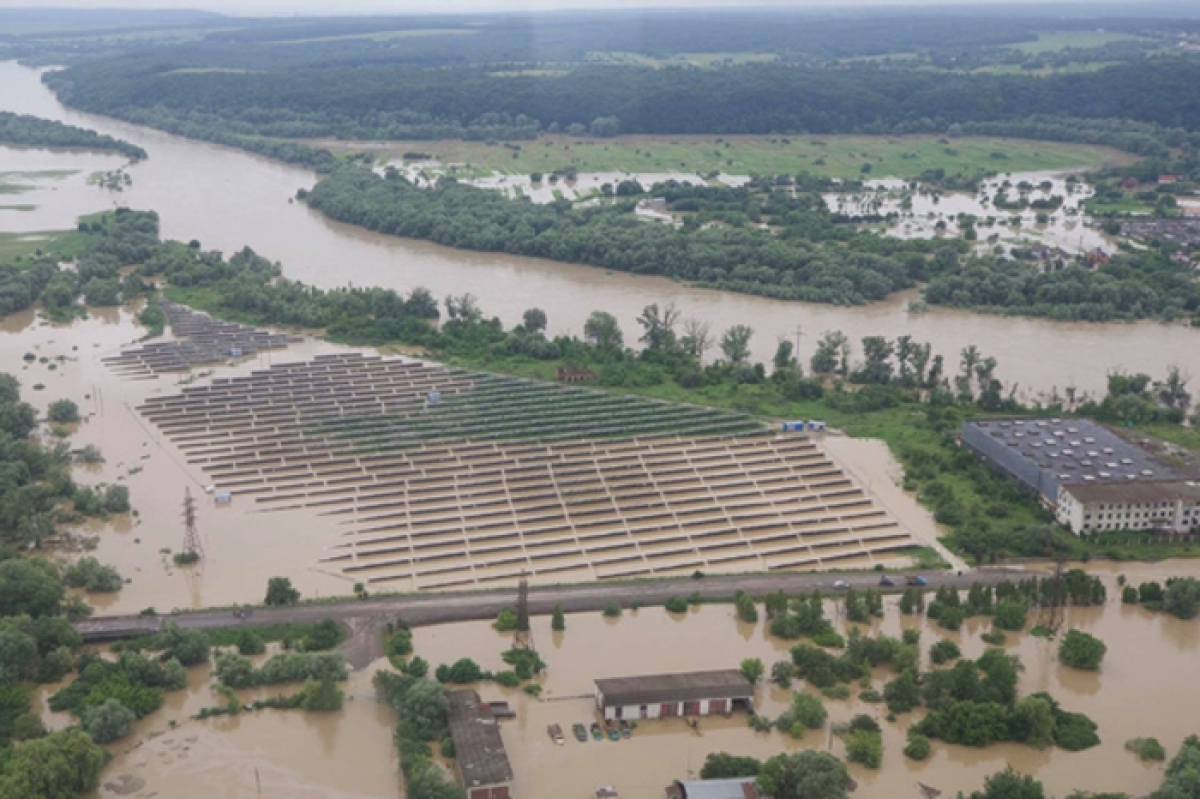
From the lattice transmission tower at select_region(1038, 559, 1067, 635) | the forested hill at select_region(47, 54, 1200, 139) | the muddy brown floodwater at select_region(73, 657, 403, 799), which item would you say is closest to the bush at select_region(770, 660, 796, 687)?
the lattice transmission tower at select_region(1038, 559, 1067, 635)

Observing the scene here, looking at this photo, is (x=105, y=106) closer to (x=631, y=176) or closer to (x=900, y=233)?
(x=631, y=176)

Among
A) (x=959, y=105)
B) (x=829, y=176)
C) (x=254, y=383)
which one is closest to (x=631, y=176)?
(x=829, y=176)

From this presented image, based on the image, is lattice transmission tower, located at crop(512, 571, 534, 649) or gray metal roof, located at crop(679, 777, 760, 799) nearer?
gray metal roof, located at crop(679, 777, 760, 799)

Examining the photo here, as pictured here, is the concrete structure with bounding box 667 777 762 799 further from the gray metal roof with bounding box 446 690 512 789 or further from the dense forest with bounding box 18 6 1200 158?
the dense forest with bounding box 18 6 1200 158

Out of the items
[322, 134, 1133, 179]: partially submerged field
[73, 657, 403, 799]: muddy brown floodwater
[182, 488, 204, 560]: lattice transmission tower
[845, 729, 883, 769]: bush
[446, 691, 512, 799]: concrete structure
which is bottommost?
[845, 729, 883, 769]: bush

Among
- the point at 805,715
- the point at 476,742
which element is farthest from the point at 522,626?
the point at 805,715

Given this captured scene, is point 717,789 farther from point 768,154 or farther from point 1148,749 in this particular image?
point 768,154

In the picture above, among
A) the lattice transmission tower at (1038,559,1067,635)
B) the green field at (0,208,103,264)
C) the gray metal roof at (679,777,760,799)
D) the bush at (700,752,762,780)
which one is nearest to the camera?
the gray metal roof at (679,777,760,799)
